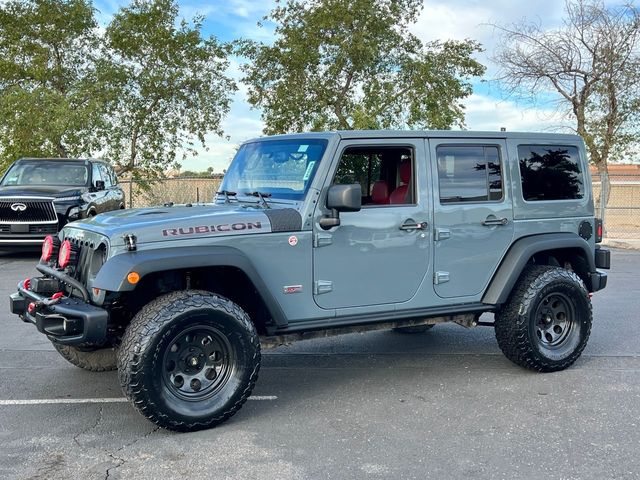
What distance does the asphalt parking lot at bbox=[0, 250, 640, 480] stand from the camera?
369 cm

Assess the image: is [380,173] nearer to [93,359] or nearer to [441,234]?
[441,234]

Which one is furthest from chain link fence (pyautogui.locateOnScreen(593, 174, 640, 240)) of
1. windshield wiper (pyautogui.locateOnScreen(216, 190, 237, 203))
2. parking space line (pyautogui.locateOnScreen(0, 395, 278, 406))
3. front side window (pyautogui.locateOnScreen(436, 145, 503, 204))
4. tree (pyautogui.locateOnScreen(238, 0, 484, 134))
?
parking space line (pyautogui.locateOnScreen(0, 395, 278, 406))

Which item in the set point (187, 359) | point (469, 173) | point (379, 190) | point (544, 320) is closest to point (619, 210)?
point (544, 320)

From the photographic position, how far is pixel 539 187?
220 inches

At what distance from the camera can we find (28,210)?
12141 mm

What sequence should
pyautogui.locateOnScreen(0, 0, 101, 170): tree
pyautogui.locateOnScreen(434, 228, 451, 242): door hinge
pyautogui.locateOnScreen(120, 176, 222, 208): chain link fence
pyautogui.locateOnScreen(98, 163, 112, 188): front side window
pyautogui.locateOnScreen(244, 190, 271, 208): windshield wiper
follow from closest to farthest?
pyautogui.locateOnScreen(244, 190, 271, 208): windshield wiper → pyautogui.locateOnScreen(434, 228, 451, 242): door hinge → pyautogui.locateOnScreen(98, 163, 112, 188): front side window → pyautogui.locateOnScreen(0, 0, 101, 170): tree → pyautogui.locateOnScreen(120, 176, 222, 208): chain link fence

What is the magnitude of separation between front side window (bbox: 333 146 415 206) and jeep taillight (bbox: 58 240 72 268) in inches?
76.5

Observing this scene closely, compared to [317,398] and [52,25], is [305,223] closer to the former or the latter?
[317,398]

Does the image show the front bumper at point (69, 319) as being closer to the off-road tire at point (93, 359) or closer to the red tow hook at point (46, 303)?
the red tow hook at point (46, 303)

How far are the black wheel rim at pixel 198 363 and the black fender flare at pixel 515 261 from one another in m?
2.21

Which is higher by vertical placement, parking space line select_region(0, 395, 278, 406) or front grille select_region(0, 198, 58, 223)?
front grille select_region(0, 198, 58, 223)

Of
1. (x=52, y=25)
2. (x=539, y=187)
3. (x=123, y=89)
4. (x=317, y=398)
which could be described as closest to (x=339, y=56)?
(x=123, y=89)

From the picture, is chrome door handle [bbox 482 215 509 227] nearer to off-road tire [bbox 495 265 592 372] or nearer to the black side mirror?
off-road tire [bbox 495 265 592 372]

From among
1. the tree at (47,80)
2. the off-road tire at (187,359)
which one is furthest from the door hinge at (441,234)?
the tree at (47,80)
